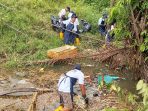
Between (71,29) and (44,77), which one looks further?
(71,29)

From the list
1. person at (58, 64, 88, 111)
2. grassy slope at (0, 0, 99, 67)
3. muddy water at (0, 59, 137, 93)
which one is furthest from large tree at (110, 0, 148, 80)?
grassy slope at (0, 0, 99, 67)

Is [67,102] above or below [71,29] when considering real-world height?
below

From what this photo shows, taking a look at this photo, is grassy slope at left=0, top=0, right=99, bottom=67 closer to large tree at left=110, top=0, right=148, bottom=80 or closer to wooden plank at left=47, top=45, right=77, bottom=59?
wooden plank at left=47, top=45, right=77, bottom=59

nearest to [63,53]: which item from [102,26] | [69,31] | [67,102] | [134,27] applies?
[69,31]

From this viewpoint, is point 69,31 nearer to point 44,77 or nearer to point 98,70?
point 98,70

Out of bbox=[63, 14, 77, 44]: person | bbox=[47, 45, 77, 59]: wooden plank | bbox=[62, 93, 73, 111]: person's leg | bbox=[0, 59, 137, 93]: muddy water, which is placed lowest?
bbox=[62, 93, 73, 111]: person's leg

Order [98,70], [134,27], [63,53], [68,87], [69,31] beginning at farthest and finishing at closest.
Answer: [69,31] → [63,53] → [98,70] → [134,27] → [68,87]

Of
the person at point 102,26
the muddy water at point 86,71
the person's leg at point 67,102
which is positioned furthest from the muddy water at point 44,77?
the person at point 102,26

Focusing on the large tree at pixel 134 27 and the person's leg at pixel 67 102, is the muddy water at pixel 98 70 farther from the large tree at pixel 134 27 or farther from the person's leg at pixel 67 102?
the person's leg at pixel 67 102

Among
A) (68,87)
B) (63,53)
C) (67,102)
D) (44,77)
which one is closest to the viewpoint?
(68,87)

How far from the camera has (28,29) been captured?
15961 millimetres

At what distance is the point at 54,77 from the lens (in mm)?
12523

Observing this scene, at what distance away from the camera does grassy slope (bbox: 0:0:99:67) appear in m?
14.5

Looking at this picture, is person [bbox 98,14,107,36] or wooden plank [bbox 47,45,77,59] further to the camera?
person [bbox 98,14,107,36]
